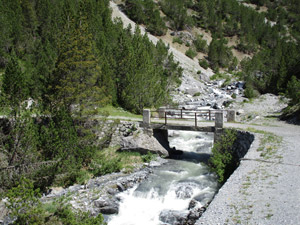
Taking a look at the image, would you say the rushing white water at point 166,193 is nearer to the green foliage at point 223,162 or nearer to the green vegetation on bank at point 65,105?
the green foliage at point 223,162

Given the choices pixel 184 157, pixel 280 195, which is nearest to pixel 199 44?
pixel 184 157

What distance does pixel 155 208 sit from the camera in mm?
12852

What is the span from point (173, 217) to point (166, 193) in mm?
2427

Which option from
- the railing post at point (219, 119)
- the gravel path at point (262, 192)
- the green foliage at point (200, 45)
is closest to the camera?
the gravel path at point (262, 192)

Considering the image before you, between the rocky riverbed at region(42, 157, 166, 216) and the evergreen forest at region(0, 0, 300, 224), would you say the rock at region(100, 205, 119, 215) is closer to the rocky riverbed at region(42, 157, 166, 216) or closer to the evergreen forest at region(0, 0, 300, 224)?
the rocky riverbed at region(42, 157, 166, 216)

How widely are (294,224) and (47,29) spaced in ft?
128

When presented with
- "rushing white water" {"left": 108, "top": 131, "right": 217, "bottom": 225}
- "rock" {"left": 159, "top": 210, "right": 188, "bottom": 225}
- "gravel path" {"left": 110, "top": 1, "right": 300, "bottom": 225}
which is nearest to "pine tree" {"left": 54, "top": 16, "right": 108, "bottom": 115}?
"rushing white water" {"left": 108, "top": 131, "right": 217, "bottom": 225}

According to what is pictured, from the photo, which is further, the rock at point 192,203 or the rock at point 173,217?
the rock at point 192,203

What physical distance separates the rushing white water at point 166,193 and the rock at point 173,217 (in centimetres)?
17

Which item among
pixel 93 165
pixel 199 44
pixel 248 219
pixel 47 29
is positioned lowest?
pixel 93 165

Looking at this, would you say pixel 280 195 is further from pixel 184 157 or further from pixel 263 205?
pixel 184 157

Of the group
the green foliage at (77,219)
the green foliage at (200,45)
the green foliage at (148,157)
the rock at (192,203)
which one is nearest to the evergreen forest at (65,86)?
the green foliage at (77,219)

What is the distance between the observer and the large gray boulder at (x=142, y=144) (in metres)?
19.1

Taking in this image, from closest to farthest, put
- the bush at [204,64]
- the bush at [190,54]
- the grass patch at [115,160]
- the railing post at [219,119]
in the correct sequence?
1. the grass patch at [115,160]
2. the railing post at [219,119]
3. the bush at [204,64]
4. the bush at [190,54]
